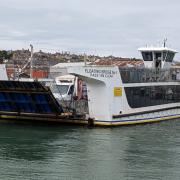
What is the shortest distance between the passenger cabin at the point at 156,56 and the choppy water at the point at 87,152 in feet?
26.4

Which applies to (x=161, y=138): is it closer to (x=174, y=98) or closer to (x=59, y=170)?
(x=59, y=170)

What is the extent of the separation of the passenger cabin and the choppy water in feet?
26.4

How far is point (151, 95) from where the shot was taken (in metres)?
31.6

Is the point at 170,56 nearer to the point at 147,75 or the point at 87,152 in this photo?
the point at 147,75

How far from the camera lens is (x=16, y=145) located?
2144 centimetres

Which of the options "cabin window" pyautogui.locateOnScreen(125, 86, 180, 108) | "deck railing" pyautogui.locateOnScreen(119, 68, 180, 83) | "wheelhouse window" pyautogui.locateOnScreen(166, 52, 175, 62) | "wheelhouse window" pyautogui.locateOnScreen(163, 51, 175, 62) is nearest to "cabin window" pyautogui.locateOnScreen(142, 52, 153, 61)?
"wheelhouse window" pyautogui.locateOnScreen(163, 51, 175, 62)

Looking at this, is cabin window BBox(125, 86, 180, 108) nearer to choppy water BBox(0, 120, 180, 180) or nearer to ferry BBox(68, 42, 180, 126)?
ferry BBox(68, 42, 180, 126)

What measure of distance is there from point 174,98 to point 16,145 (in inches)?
629

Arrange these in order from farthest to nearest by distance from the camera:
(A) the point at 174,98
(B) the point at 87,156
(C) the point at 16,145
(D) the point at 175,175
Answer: (A) the point at 174,98 → (C) the point at 16,145 → (B) the point at 87,156 → (D) the point at 175,175

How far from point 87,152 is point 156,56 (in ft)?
55.2

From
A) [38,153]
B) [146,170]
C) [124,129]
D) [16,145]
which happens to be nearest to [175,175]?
[146,170]

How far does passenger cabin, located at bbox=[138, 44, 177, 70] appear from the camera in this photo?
3522cm

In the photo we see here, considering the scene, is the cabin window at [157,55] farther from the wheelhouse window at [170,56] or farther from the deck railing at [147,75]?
the deck railing at [147,75]

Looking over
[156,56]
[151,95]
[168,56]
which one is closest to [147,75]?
[151,95]
